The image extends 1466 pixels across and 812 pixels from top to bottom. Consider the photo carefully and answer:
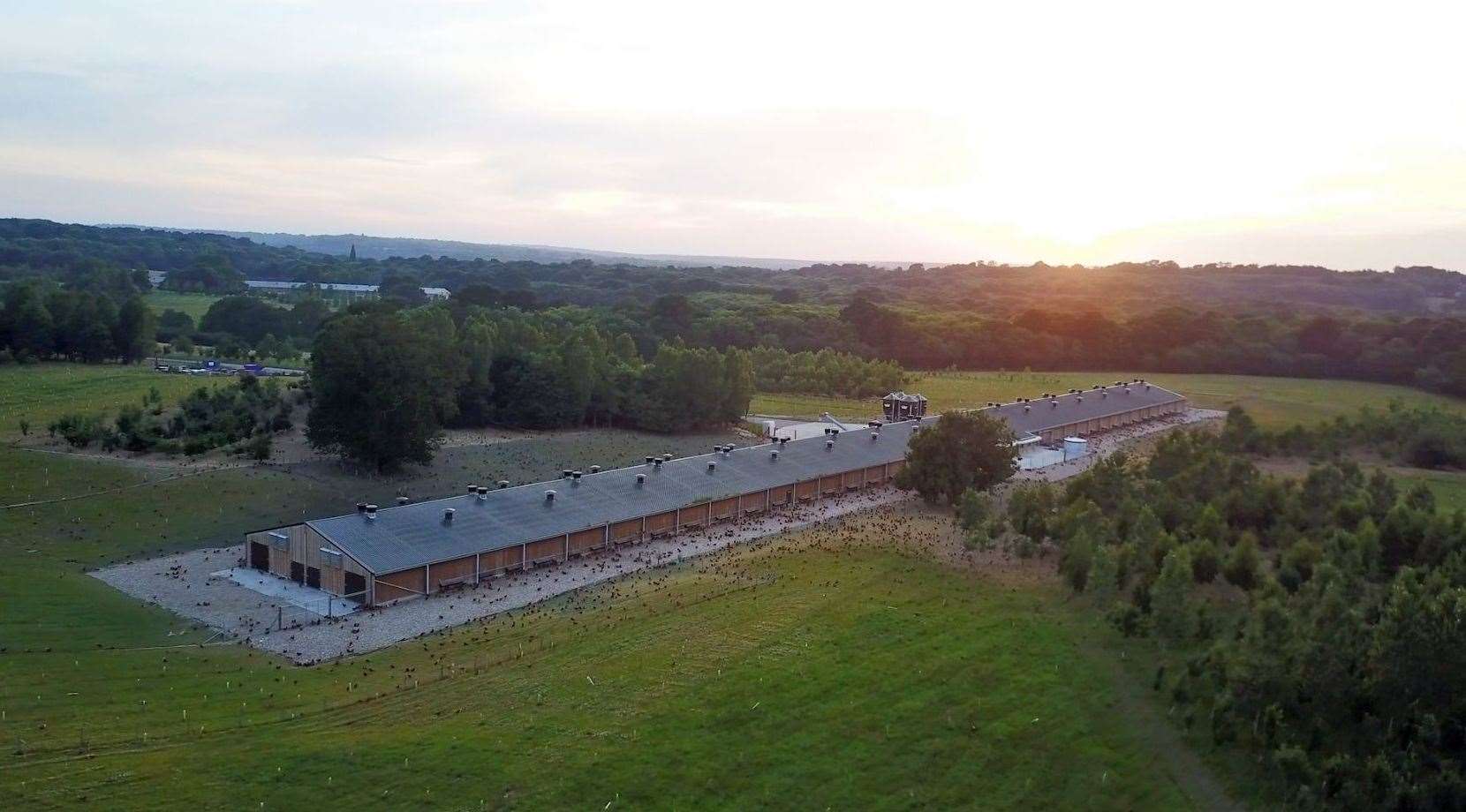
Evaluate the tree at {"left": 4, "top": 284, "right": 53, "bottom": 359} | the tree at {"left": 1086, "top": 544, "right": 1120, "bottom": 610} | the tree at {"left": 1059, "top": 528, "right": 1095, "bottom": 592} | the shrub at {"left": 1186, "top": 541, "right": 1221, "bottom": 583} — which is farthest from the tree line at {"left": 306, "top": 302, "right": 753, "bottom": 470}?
the shrub at {"left": 1186, "top": 541, "right": 1221, "bottom": 583}

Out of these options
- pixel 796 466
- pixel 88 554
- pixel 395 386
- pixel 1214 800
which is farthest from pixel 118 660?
pixel 796 466

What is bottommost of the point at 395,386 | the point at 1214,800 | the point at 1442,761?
the point at 1214,800

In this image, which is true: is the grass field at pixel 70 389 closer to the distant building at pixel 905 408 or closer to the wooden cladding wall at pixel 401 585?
the wooden cladding wall at pixel 401 585

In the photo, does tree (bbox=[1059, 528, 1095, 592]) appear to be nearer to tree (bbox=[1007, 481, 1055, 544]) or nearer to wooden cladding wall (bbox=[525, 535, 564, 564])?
tree (bbox=[1007, 481, 1055, 544])

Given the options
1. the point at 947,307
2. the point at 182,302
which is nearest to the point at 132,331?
the point at 182,302


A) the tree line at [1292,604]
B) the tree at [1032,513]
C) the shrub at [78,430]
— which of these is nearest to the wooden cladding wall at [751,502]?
the tree line at [1292,604]

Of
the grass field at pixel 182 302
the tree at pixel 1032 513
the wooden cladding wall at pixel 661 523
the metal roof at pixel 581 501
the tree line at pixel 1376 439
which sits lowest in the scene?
the wooden cladding wall at pixel 661 523

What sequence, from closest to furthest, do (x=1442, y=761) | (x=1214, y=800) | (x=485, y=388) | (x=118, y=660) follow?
(x=1442, y=761) < (x=1214, y=800) < (x=118, y=660) < (x=485, y=388)

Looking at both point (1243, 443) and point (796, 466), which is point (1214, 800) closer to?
point (796, 466)
